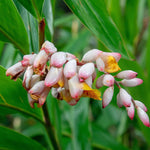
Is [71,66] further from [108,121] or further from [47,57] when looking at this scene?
[108,121]

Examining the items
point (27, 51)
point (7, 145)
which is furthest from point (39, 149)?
point (27, 51)

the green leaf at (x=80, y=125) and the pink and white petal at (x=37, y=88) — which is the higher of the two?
the pink and white petal at (x=37, y=88)

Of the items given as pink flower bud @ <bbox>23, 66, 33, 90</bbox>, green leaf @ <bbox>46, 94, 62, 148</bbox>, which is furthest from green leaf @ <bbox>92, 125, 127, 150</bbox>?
pink flower bud @ <bbox>23, 66, 33, 90</bbox>

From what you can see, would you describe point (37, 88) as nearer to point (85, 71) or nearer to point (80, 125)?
point (85, 71)

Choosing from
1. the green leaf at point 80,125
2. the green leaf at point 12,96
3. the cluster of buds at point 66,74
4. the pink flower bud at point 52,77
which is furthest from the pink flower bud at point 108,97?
the green leaf at point 80,125

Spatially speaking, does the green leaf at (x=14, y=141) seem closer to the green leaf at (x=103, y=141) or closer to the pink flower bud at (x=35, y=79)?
the pink flower bud at (x=35, y=79)

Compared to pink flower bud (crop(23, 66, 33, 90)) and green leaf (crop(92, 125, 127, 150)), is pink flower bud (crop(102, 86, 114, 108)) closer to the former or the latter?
pink flower bud (crop(23, 66, 33, 90))

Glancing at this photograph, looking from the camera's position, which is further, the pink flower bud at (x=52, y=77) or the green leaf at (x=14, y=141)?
the green leaf at (x=14, y=141)
